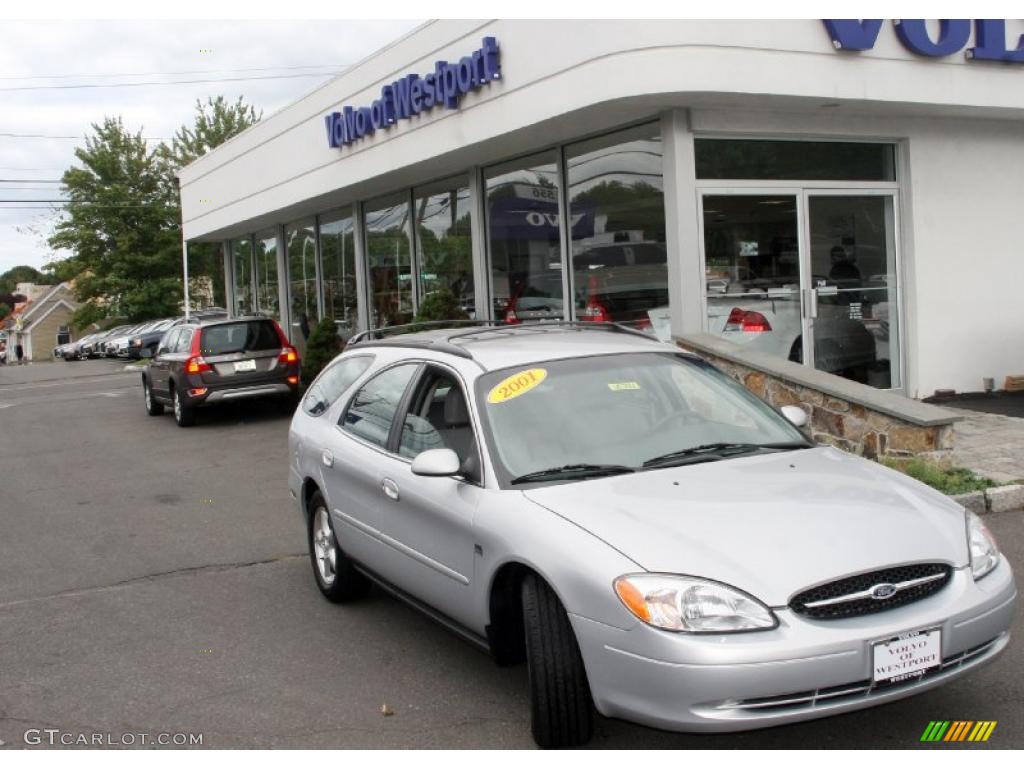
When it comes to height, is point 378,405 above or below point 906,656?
above

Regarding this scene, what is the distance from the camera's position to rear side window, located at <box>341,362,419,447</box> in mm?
5602

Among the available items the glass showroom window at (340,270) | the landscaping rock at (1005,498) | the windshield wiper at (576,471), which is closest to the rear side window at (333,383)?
the windshield wiper at (576,471)

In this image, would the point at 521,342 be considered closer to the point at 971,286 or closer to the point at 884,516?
the point at 884,516

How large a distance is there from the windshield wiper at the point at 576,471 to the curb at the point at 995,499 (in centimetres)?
387

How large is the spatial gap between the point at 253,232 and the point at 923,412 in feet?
65.0

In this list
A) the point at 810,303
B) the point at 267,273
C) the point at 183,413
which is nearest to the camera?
the point at 810,303

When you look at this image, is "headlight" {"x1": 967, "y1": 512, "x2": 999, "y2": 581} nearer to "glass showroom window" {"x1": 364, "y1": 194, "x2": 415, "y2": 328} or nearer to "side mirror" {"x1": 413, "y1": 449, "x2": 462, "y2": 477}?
"side mirror" {"x1": 413, "y1": 449, "x2": 462, "y2": 477}

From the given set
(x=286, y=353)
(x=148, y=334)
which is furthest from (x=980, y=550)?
(x=148, y=334)

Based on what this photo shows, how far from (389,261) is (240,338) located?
3.48 meters

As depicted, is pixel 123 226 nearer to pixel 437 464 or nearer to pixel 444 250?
pixel 444 250

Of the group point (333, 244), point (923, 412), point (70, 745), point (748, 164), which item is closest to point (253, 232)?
point (333, 244)

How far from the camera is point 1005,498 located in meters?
7.50

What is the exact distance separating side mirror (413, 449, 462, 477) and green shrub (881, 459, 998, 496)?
4374mm

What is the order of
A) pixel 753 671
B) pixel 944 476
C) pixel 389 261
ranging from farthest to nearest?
pixel 389 261 < pixel 944 476 < pixel 753 671
